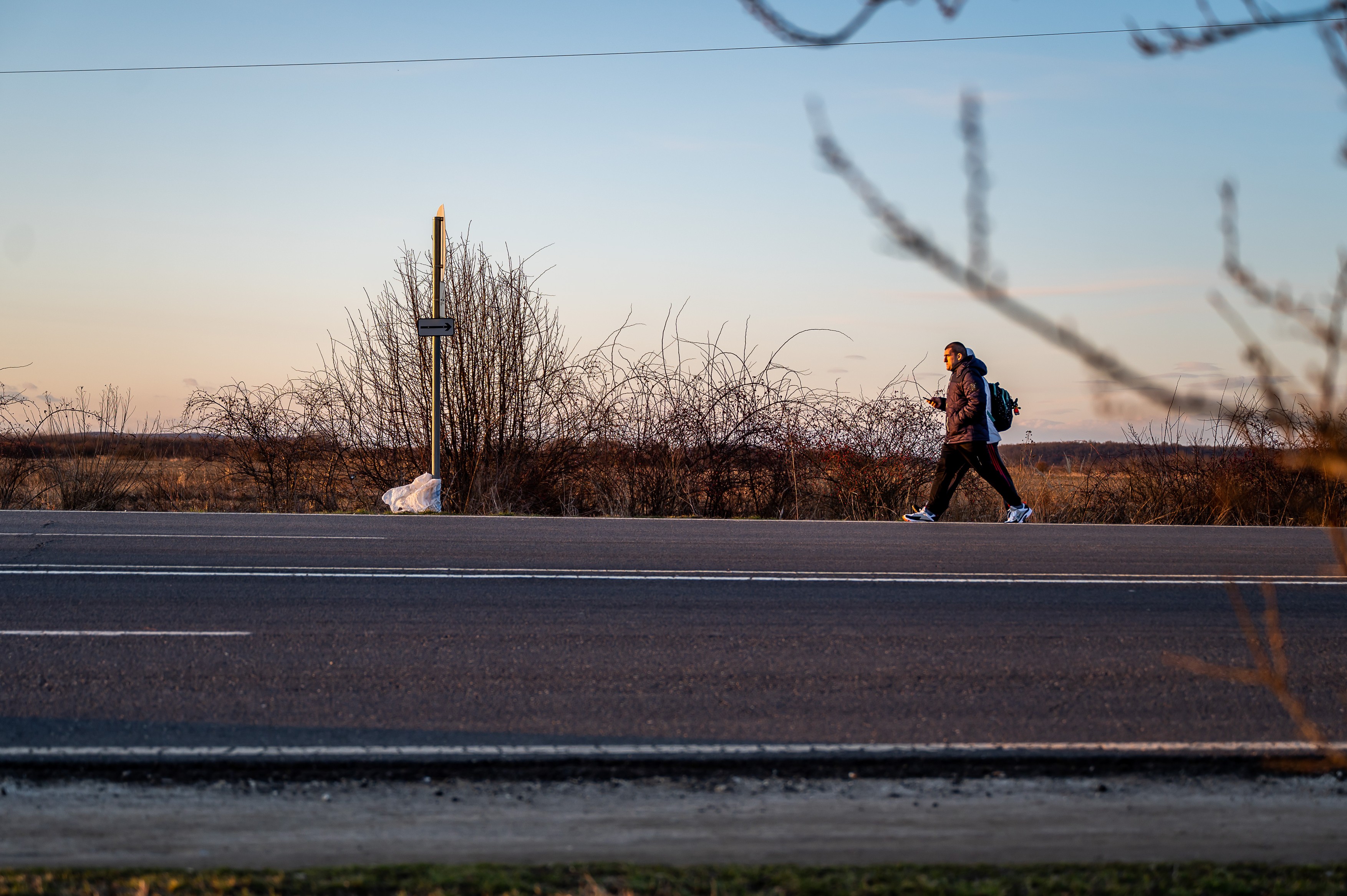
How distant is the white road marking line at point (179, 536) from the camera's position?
34.8 feet

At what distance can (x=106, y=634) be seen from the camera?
641cm

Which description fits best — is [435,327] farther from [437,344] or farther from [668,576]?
[668,576]

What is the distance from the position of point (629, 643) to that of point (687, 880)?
3.07 metres

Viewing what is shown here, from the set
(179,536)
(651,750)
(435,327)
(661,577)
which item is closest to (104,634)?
(651,750)

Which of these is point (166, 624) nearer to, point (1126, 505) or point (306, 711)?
point (306, 711)

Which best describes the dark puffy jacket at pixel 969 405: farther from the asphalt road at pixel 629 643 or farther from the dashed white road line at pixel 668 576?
the dashed white road line at pixel 668 576

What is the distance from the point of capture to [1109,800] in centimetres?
425

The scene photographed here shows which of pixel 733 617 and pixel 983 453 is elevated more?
pixel 983 453

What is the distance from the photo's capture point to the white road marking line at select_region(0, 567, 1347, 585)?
8.36 m

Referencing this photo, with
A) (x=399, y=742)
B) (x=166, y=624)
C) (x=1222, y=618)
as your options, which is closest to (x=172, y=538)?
(x=166, y=624)

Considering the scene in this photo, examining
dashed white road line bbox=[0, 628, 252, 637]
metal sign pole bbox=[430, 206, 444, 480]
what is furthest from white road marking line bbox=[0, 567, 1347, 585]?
metal sign pole bbox=[430, 206, 444, 480]

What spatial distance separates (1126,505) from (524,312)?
32.0 ft

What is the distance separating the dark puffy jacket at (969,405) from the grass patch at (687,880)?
10078 millimetres

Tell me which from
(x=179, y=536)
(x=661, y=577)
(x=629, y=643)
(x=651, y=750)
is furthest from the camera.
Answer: (x=179, y=536)
